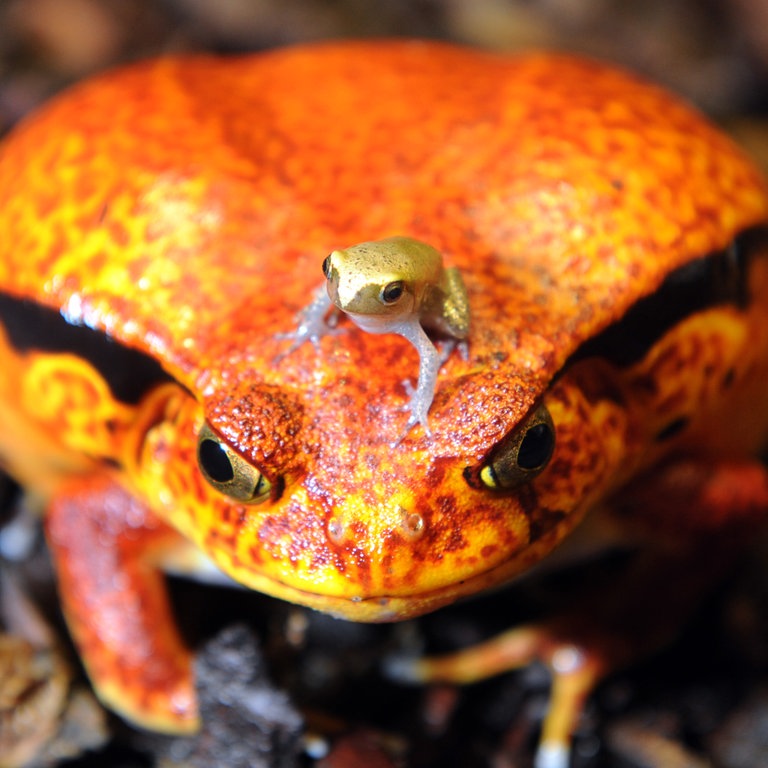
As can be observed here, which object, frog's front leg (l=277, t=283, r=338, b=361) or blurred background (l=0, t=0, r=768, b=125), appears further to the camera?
blurred background (l=0, t=0, r=768, b=125)

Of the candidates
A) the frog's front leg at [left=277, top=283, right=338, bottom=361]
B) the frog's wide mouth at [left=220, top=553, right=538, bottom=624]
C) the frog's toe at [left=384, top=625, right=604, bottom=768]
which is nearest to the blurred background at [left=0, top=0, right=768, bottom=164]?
the frog's toe at [left=384, top=625, right=604, bottom=768]

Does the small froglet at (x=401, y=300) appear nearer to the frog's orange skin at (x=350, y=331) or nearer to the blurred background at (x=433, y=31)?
the frog's orange skin at (x=350, y=331)

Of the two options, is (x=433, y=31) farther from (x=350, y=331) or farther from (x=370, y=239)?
(x=350, y=331)

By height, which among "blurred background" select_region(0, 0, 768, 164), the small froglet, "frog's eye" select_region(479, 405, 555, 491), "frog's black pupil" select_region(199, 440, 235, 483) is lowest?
"blurred background" select_region(0, 0, 768, 164)

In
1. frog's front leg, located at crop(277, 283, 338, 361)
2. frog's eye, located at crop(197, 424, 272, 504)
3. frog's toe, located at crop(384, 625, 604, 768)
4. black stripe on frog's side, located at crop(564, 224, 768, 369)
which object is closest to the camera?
frog's eye, located at crop(197, 424, 272, 504)

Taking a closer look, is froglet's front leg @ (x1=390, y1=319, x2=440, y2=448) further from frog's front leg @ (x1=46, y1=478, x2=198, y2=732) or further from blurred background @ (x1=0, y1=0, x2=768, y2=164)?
blurred background @ (x1=0, y1=0, x2=768, y2=164)

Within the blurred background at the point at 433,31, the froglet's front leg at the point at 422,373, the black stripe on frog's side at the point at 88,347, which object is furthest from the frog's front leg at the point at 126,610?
the blurred background at the point at 433,31

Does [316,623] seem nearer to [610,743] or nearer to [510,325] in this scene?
[610,743]
